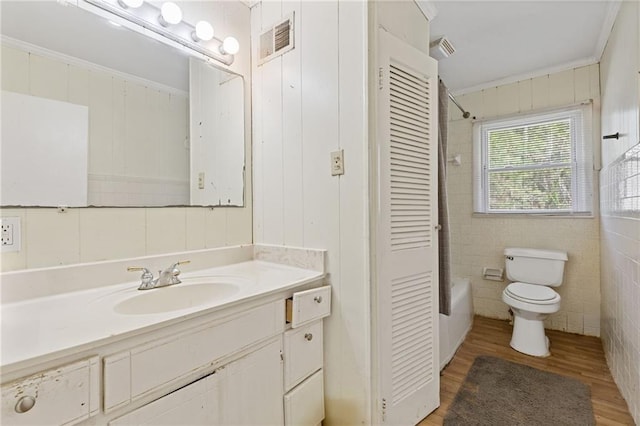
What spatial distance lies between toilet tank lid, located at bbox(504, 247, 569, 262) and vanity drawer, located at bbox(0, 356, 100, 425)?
295 centimetres

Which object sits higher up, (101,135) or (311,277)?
(101,135)

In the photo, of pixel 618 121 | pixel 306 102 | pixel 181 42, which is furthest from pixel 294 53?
pixel 618 121

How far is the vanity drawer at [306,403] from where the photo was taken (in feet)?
3.98

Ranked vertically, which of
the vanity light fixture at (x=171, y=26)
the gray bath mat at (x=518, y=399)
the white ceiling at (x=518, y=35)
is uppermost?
the white ceiling at (x=518, y=35)

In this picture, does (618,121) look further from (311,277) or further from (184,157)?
(184,157)

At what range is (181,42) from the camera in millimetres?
1479

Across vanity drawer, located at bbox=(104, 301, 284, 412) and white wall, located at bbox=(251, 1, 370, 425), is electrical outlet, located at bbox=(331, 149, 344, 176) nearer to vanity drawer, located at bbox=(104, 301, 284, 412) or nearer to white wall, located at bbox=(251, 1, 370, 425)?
white wall, located at bbox=(251, 1, 370, 425)

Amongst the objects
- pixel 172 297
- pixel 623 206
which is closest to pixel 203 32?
pixel 172 297

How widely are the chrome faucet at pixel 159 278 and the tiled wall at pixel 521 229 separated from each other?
2.72 metres

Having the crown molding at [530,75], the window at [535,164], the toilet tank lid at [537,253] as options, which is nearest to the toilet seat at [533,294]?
the toilet tank lid at [537,253]

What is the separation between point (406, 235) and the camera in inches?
57.6

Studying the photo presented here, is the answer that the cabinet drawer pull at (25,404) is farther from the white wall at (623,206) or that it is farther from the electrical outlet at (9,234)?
the white wall at (623,206)

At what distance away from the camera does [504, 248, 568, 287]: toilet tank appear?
2.46 meters

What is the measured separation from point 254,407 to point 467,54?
2748mm
